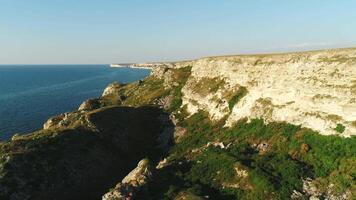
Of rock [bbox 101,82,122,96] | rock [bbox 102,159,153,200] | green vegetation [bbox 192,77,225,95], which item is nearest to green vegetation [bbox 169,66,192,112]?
green vegetation [bbox 192,77,225,95]

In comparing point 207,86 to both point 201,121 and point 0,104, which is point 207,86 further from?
point 0,104

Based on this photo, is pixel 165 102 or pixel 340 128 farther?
pixel 165 102

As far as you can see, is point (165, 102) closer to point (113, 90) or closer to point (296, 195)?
point (113, 90)

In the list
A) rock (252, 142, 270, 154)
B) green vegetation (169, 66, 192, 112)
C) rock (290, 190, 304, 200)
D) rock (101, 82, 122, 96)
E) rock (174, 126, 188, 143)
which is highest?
green vegetation (169, 66, 192, 112)

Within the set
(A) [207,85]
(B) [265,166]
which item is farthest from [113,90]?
(B) [265,166]

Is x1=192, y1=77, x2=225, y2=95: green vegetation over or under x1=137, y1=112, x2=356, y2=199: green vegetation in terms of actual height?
over

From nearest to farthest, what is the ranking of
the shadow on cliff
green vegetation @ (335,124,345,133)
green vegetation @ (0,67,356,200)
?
green vegetation @ (0,67,356,200) < green vegetation @ (335,124,345,133) < the shadow on cliff

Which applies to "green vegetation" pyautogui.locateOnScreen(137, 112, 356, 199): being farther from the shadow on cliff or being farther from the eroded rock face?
the shadow on cliff
